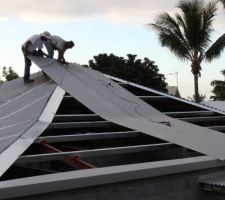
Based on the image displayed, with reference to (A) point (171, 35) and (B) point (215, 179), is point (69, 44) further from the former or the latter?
(A) point (171, 35)

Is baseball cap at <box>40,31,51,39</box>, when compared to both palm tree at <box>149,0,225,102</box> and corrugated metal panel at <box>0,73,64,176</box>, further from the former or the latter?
palm tree at <box>149,0,225,102</box>

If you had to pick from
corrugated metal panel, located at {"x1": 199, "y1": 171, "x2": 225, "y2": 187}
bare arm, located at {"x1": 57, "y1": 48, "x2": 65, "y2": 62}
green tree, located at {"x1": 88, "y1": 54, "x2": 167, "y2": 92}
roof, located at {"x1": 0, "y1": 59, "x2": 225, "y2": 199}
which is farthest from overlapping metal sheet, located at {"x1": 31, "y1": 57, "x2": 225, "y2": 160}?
green tree, located at {"x1": 88, "y1": 54, "x2": 167, "y2": 92}

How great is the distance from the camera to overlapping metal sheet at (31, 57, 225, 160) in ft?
25.1

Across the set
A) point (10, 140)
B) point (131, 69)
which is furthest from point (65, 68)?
point (131, 69)

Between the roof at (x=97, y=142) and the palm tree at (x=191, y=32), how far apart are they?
12864mm

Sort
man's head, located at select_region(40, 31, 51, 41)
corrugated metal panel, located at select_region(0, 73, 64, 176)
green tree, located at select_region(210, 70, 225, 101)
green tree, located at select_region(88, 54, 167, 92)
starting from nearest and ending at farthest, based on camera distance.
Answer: corrugated metal panel, located at select_region(0, 73, 64, 176), man's head, located at select_region(40, 31, 51, 41), green tree, located at select_region(88, 54, 167, 92), green tree, located at select_region(210, 70, 225, 101)

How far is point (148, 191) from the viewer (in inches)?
239

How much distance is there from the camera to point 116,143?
9.45 metres

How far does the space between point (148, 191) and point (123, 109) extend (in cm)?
287

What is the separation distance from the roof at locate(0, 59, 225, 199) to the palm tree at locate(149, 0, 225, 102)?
1286 centimetres

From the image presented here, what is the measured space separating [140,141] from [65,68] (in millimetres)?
2695

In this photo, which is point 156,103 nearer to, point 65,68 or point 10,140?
point 65,68

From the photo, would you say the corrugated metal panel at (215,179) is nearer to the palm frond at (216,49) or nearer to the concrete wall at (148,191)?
the concrete wall at (148,191)

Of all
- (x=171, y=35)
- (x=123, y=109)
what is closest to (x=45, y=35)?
(x=123, y=109)
